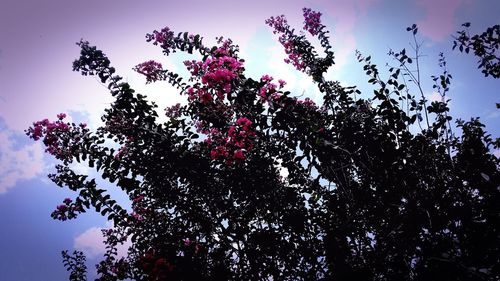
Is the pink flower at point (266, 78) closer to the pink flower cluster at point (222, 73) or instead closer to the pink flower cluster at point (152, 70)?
the pink flower cluster at point (222, 73)

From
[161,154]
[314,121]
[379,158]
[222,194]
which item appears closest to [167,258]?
[222,194]

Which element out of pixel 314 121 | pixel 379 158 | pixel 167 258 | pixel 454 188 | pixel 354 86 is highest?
pixel 354 86

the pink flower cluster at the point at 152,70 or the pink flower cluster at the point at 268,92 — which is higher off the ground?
the pink flower cluster at the point at 152,70

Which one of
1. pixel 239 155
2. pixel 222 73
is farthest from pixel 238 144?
pixel 222 73

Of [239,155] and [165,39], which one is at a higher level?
[165,39]

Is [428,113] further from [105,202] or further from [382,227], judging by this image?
[105,202]

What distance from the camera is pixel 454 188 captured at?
312 cm

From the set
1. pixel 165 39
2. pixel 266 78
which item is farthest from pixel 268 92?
pixel 165 39

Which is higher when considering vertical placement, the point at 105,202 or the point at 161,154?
the point at 161,154

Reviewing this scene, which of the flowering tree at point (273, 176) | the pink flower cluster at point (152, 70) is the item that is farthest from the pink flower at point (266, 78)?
the pink flower cluster at point (152, 70)

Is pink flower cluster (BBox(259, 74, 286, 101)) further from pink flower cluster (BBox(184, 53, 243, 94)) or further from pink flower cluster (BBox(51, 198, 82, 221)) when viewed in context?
pink flower cluster (BBox(51, 198, 82, 221))

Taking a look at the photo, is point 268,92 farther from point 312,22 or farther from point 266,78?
point 312,22

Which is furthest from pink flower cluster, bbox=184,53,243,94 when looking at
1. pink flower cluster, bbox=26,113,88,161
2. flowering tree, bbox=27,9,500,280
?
pink flower cluster, bbox=26,113,88,161

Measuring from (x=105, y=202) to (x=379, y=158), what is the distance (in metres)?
3.95
